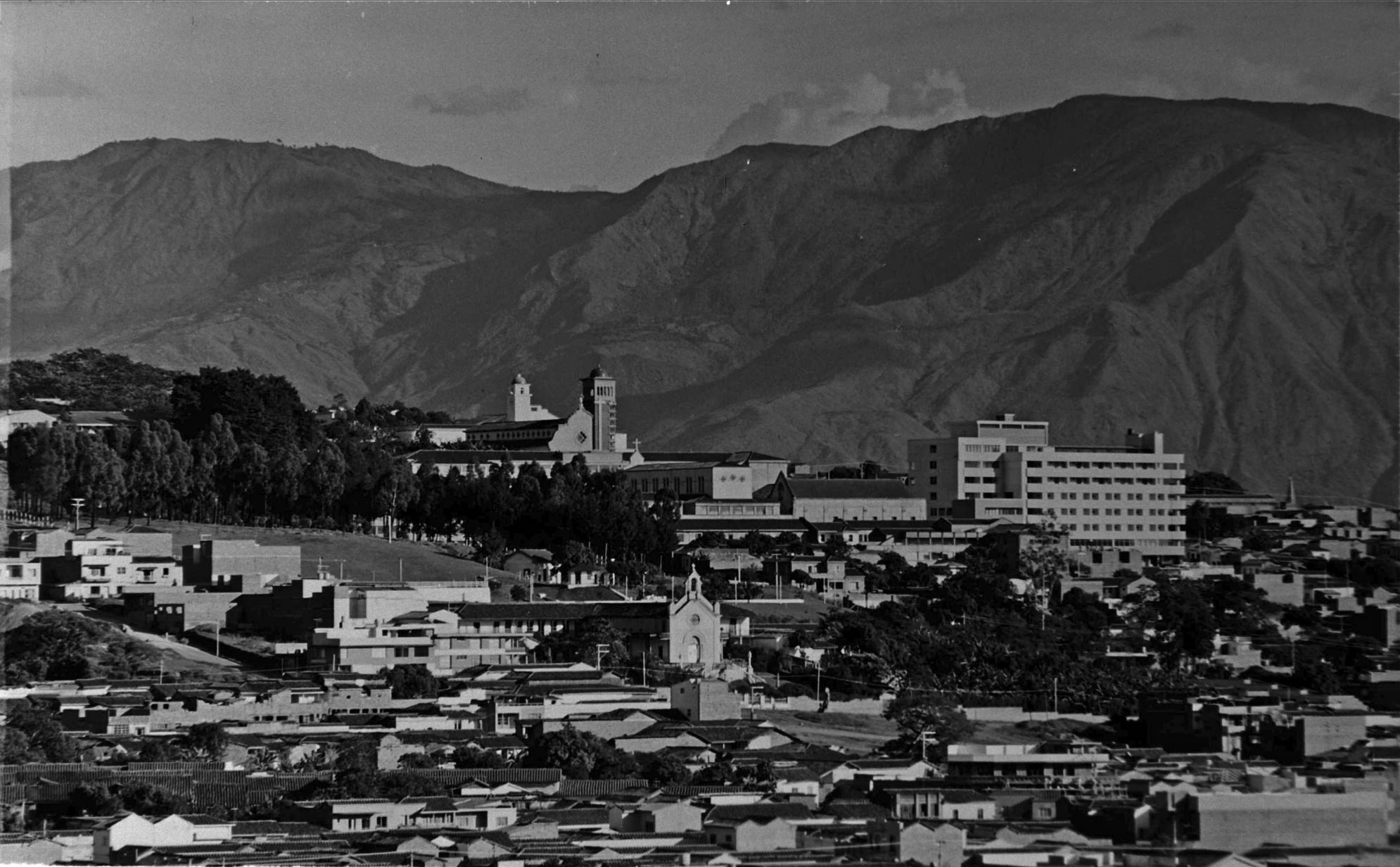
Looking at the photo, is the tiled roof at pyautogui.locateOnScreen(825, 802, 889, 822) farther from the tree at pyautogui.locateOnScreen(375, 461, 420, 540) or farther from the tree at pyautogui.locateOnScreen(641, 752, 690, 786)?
the tree at pyautogui.locateOnScreen(375, 461, 420, 540)

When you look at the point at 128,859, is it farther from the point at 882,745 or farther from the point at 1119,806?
the point at 882,745

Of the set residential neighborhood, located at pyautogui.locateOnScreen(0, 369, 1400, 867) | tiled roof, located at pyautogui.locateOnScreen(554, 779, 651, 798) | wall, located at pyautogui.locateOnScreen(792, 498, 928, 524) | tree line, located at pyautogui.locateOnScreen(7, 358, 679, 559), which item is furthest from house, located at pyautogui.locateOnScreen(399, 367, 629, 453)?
tiled roof, located at pyautogui.locateOnScreen(554, 779, 651, 798)

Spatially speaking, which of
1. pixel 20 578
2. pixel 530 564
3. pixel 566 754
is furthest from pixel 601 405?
pixel 566 754

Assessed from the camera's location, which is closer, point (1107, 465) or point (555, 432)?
point (1107, 465)

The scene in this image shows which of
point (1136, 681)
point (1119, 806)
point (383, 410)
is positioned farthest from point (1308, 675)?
point (383, 410)

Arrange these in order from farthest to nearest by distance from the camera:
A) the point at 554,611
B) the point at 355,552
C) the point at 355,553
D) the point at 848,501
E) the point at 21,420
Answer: the point at 848,501 → the point at 21,420 → the point at 355,552 → the point at 355,553 → the point at 554,611

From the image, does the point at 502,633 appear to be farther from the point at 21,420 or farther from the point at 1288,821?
the point at 21,420

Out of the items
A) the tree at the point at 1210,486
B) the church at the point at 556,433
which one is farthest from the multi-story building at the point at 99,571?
the tree at the point at 1210,486
